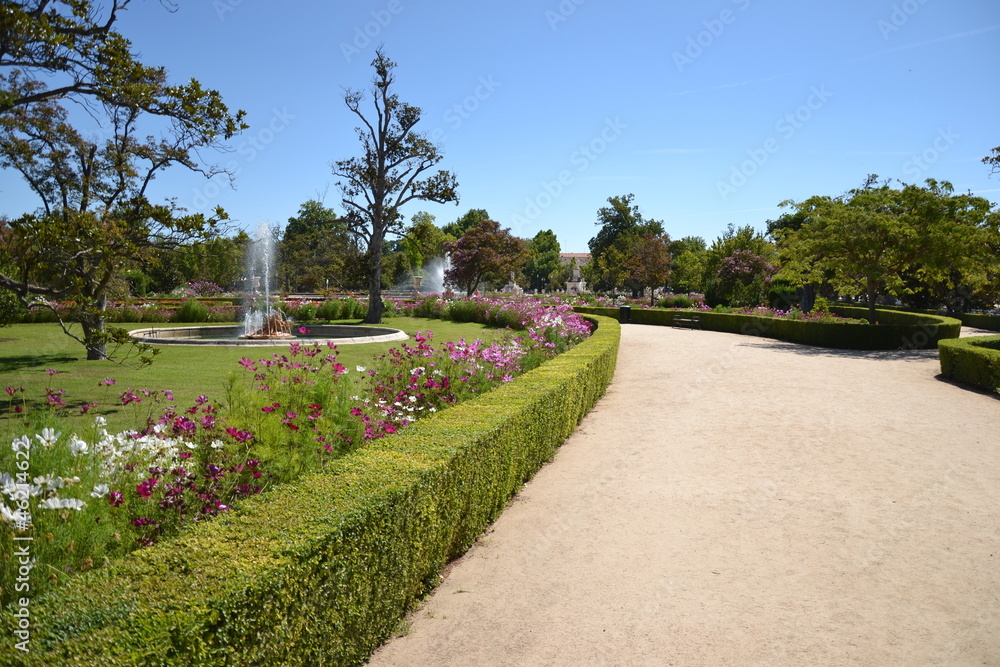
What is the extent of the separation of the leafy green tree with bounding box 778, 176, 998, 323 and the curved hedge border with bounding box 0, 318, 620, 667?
58.8ft

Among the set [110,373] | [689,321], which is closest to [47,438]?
[110,373]

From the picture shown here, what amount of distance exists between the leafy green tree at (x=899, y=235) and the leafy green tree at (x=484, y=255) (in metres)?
20.9

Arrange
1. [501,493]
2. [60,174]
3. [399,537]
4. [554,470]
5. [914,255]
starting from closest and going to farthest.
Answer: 1. [399,537]
2. [501,493]
3. [554,470]
4. [60,174]
5. [914,255]

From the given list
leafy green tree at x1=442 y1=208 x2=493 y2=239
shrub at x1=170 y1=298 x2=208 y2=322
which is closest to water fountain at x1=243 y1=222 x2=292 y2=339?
shrub at x1=170 y1=298 x2=208 y2=322

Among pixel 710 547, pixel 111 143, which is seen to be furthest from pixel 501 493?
pixel 111 143

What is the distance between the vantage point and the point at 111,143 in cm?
1526

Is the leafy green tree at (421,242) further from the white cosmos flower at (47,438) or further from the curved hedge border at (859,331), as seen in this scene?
the white cosmos flower at (47,438)

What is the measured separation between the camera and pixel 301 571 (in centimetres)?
252

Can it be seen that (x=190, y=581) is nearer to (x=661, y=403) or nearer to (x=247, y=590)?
(x=247, y=590)

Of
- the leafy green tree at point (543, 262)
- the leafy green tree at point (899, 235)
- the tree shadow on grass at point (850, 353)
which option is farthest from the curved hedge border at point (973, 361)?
the leafy green tree at point (543, 262)

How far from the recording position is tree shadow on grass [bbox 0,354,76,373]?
36.0ft

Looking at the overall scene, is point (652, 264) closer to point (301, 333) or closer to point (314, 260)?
point (301, 333)

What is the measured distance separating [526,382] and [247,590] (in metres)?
5.19

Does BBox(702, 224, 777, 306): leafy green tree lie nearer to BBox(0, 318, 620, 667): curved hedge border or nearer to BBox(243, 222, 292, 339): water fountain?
BBox(243, 222, 292, 339): water fountain
